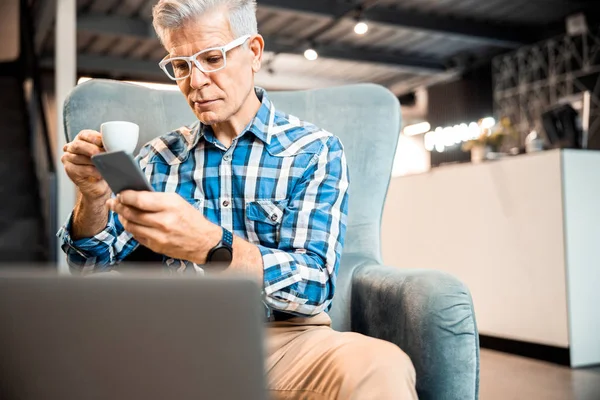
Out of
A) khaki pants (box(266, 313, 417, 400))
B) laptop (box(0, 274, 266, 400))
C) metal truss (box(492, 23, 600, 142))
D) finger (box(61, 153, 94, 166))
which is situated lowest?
khaki pants (box(266, 313, 417, 400))

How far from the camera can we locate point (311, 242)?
127 cm

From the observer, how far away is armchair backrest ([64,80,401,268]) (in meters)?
1.73

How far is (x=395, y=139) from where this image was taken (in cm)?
185

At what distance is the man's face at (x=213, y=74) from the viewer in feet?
4.52

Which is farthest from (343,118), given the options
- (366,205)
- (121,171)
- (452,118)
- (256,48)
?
(452,118)

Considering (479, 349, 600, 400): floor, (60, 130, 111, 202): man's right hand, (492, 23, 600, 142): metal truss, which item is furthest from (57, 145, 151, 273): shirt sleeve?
(492, 23, 600, 142): metal truss

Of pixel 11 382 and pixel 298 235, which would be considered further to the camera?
pixel 298 235

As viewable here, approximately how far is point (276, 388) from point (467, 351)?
1.19ft

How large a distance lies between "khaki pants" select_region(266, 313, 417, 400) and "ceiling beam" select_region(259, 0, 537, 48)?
6138mm

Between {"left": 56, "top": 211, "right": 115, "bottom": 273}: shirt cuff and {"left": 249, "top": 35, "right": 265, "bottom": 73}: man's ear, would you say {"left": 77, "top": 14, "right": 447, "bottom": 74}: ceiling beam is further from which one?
{"left": 56, "top": 211, "right": 115, "bottom": 273}: shirt cuff

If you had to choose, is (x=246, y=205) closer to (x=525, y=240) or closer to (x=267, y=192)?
(x=267, y=192)

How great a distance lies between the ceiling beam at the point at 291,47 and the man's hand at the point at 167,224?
23.8 ft

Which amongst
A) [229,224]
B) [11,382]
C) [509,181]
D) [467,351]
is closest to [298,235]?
[229,224]

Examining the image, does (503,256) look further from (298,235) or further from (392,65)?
(392,65)
